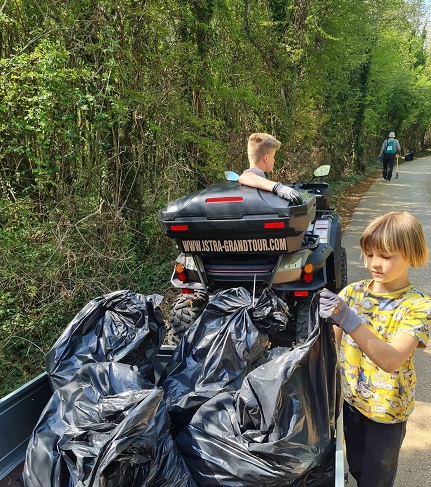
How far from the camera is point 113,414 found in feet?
5.05

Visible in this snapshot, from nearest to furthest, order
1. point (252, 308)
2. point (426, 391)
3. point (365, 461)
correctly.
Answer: point (365, 461)
point (252, 308)
point (426, 391)

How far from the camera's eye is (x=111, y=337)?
2.12 meters

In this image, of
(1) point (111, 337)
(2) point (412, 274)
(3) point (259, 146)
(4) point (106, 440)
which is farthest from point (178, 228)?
(2) point (412, 274)

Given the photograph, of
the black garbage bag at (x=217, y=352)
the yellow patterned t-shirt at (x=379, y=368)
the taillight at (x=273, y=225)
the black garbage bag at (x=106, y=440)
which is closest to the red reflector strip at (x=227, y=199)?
the taillight at (x=273, y=225)

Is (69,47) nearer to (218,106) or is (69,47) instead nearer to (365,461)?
(218,106)

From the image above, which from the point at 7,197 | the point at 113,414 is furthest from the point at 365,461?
the point at 7,197

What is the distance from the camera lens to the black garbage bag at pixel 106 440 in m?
1.37

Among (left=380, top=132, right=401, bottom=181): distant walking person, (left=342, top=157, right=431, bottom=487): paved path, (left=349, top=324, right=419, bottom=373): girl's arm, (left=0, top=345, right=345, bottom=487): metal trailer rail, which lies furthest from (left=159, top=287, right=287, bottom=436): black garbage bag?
(left=380, top=132, right=401, bottom=181): distant walking person

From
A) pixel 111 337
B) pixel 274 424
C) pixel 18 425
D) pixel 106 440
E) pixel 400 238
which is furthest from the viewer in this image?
pixel 111 337

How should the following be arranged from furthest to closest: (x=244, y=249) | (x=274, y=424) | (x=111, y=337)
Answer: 1. (x=244, y=249)
2. (x=111, y=337)
3. (x=274, y=424)

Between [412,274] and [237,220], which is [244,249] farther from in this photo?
[412,274]

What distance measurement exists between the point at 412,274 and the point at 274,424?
5.32 meters

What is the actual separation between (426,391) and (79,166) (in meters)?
4.18

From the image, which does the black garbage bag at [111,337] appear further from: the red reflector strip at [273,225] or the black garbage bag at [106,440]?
the red reflector strip at [273,225]
